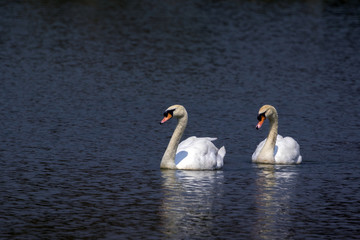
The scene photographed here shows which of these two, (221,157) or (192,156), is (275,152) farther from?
(192,156)

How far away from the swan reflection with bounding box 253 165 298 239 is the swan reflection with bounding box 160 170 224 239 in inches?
32.4

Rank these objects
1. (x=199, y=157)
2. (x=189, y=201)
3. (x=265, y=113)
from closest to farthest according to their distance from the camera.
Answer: (x=189, y=201) < (x=199, y=157) < (x=265, y=113)

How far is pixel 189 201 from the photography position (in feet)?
56.7

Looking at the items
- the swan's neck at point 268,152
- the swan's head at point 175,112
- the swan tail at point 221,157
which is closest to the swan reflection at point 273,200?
the swan's neck at point 268,152

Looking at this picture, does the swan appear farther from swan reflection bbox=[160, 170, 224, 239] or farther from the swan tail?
swan reflection bbox=[160, 170, 224, 239]

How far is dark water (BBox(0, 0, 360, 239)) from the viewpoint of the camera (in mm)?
16141

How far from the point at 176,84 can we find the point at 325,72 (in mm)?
6728

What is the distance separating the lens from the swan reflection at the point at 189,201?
1533cm

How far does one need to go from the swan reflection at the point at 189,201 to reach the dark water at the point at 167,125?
4 cm

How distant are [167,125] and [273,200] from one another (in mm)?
8927

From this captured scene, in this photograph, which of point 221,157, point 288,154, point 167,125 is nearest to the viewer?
point 221,157

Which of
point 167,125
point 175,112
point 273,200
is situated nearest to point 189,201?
point 273,200

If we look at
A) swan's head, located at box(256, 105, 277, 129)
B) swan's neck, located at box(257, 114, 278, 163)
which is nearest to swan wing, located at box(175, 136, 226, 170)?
swan's neck, located at box(257, 114, 278, 163)

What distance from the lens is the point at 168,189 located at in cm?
1831
